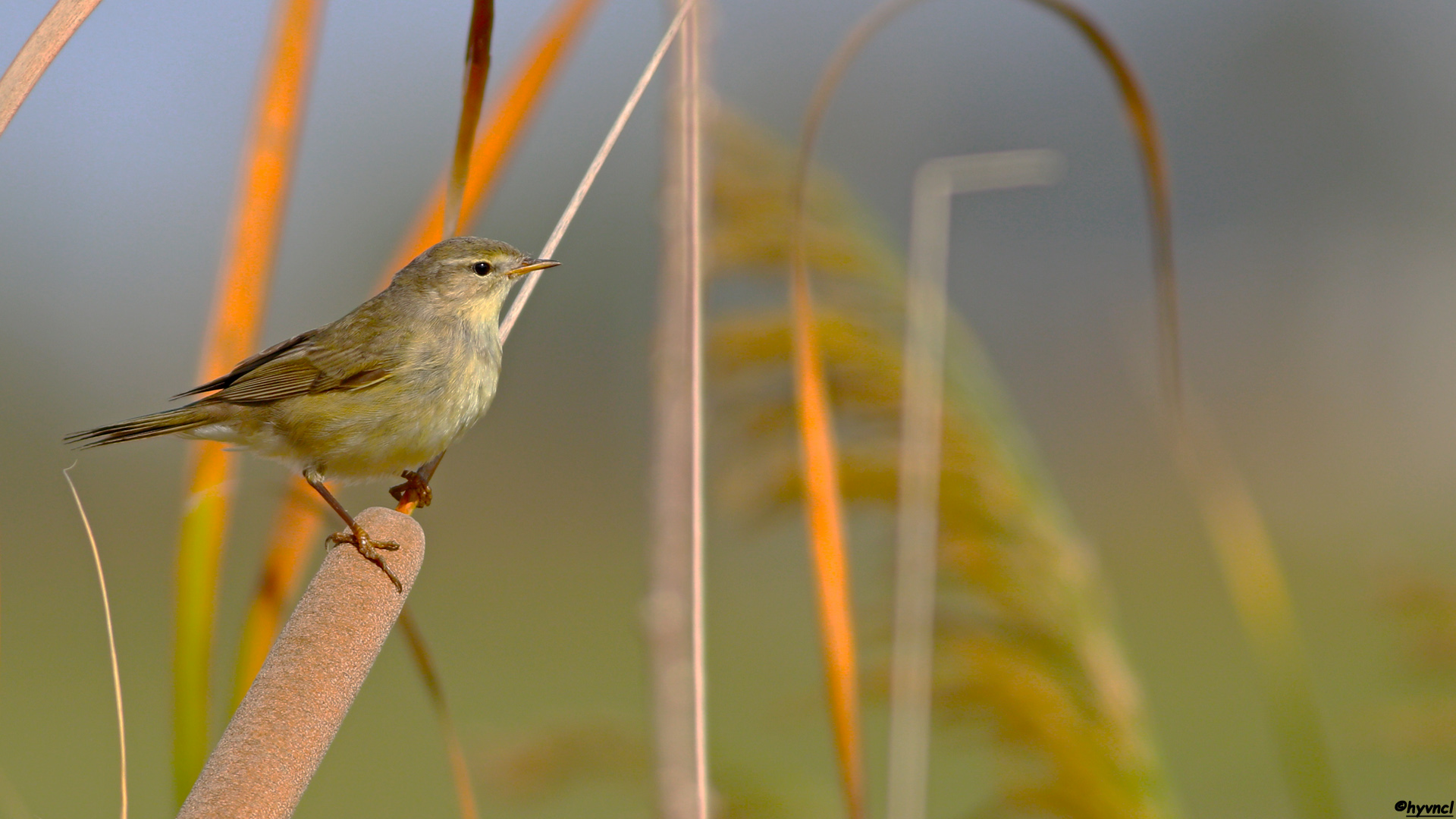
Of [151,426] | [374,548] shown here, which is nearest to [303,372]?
[151,426]

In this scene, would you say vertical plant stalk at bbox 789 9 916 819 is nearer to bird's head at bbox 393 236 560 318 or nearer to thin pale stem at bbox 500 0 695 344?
thin pale stem at bbox 500 0 695 344

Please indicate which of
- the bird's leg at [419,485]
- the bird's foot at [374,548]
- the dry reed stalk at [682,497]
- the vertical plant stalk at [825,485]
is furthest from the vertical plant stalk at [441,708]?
the bird's leg at [419,485]

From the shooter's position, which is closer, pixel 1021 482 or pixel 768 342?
pixel 1021 482

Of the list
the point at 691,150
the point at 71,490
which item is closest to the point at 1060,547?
the point at 691,150

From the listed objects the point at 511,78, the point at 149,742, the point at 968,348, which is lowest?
the point at 149,742

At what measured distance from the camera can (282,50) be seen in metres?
1.47

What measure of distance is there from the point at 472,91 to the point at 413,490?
2.70ft

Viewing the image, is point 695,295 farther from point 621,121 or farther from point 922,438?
point 922,438

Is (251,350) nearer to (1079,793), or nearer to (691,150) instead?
(691,150)

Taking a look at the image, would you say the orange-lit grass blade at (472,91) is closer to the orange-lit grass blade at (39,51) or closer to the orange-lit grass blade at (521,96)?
the orange-lit grass blade at (521,96)

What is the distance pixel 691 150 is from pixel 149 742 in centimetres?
1062

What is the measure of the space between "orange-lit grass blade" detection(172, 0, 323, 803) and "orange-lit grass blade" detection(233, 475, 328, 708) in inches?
3.0

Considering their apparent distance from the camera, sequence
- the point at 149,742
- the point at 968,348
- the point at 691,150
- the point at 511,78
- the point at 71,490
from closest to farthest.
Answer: the point at 71,490 < the point at 691,150 < the point at 511,78 < the point at 968,348 < the point at 149,742

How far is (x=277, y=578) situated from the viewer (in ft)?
4.84
